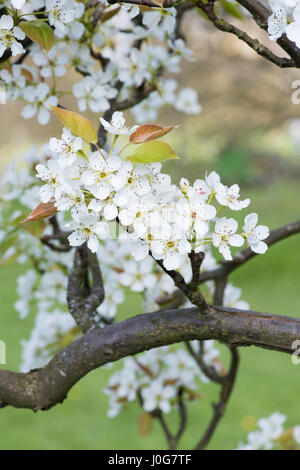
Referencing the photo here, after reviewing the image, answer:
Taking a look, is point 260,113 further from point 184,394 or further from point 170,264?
point 170,264

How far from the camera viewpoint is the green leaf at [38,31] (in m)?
0.65

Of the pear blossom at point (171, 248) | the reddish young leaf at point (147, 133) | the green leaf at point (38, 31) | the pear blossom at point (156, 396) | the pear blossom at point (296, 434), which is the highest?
the green leaf at point (38, 31)

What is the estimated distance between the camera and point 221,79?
532 centimetres

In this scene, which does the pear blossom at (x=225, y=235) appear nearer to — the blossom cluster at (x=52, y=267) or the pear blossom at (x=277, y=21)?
the pear blossom at (x=277, y=21)

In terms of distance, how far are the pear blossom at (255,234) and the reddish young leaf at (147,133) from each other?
119 millimetres

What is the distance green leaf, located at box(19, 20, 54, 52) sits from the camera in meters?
0.65

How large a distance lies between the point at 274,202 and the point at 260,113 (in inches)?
30.7

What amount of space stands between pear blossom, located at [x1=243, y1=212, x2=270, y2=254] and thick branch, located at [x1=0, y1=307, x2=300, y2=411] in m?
0.11

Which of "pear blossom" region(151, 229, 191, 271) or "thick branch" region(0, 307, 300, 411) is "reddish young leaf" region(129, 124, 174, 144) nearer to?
"pear blossom" region(151, 229, 191, 271)

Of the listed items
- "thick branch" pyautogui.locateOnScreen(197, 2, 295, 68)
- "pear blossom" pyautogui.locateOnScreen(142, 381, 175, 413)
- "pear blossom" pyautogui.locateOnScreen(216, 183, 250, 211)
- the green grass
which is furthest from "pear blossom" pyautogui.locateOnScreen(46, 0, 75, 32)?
the green grass

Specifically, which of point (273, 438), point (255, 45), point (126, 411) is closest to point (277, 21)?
point (255, 45)

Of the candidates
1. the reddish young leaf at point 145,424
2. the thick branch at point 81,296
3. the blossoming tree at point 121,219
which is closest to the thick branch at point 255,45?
the blossoming tree at point 121,219

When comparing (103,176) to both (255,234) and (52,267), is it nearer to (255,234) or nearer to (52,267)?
(255,234)
